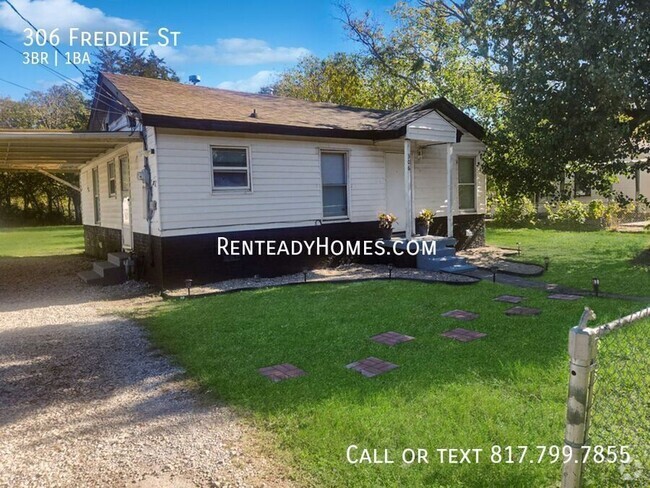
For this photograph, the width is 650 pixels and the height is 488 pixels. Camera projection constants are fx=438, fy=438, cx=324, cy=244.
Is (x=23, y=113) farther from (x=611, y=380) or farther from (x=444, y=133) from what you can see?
(x=611, y=380)

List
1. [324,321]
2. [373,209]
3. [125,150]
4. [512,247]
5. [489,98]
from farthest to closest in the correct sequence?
[489,98] → [512,247] → [373,209] → [125,150] → [324,321]

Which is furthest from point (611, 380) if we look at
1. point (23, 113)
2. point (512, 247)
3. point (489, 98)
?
point (23, 113)

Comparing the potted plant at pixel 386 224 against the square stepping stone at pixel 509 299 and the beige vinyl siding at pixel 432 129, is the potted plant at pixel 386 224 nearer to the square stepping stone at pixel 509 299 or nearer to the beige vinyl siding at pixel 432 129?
the beige vinyl siding at pixel 432 129

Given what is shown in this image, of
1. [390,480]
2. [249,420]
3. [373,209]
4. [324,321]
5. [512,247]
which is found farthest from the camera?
[512,247]

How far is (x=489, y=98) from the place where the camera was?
20969 millimetres

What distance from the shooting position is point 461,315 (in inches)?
233

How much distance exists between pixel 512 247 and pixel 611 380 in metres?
10.2

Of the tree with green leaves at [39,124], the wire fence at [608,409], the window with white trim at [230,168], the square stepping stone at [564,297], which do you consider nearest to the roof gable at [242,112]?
the window with white trim at [230,168]

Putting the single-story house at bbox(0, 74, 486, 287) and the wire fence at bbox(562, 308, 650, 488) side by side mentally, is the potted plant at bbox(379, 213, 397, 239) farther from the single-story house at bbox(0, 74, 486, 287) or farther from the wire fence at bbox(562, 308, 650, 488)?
the wire fence at bbox(562, 308, 650, 488)

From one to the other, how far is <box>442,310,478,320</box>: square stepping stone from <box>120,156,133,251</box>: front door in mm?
7631

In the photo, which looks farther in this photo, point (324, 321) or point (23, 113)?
point (23, 113)

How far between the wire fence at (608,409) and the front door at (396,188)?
24.3ft

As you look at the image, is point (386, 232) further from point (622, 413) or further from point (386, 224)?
point (622, 413)

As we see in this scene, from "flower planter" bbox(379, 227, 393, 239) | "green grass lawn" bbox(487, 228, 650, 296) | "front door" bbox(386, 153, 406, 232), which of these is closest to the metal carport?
"flower planter" bbox(379, 227, 393, 239)
